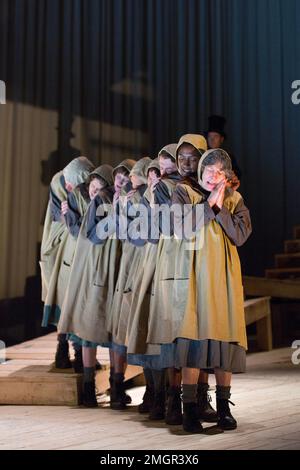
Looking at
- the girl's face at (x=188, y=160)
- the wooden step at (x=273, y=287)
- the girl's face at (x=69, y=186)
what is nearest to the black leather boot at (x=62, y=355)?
the girl's face at (x=69, y=186)

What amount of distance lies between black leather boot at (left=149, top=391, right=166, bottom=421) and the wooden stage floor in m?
0.04

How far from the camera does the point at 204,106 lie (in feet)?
24.2

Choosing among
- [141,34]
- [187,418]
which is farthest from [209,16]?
[187,418]

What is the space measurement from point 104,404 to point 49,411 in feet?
1.12

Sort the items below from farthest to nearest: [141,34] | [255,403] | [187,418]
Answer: [141,34] < [255,403] < [187,418]

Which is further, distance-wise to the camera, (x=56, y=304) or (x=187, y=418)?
(x=56, y=304)

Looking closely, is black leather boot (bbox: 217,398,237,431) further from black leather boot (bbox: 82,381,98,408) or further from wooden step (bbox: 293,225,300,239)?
wooden step (bbox: 293,225,300,239)

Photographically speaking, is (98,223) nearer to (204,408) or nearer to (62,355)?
(62,355)

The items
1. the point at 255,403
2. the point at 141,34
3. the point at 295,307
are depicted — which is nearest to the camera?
the point at 255,403

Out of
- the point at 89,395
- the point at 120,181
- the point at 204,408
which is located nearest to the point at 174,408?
the point at 204,408

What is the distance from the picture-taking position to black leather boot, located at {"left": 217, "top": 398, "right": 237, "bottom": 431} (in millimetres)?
3008

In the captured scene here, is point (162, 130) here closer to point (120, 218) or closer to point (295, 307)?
point (295, 307)

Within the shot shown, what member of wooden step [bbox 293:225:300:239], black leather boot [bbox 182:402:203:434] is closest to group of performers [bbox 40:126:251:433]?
black leather boot [bbox 182:402:203:434]

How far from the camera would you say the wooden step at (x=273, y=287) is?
20.6ft
